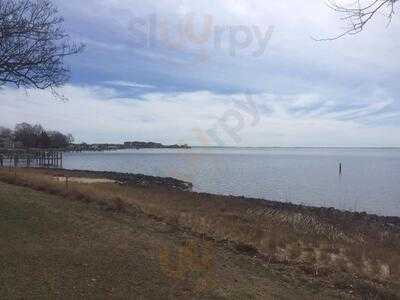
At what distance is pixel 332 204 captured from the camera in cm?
4612

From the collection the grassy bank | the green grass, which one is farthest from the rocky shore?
the green grass

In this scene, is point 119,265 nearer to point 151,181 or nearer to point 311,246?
point 311,246

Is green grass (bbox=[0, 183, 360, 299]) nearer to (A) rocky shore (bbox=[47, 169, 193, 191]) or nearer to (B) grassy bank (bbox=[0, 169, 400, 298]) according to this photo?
(B) grassy bank (bbox=[0, 169, 400, 298])

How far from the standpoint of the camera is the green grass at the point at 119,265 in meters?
7.65

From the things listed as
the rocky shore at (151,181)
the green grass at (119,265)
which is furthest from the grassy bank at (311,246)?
the rocky shore at (151,181)

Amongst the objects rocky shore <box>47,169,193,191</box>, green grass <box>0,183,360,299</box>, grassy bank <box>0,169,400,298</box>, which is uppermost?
green grass <box>0,183,360,299</box>

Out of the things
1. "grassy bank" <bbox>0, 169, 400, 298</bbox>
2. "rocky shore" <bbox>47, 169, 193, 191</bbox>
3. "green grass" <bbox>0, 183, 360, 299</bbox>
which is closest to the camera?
"green grass" <bbox>0, 183, 360, 299</bbox>

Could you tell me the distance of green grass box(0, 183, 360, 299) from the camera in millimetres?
7654

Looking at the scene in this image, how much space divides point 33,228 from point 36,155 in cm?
10621

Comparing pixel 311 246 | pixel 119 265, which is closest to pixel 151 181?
pixel 311 246

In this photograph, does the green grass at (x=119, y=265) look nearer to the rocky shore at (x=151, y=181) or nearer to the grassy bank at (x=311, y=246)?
the grassy bank at (x=311, y=246)

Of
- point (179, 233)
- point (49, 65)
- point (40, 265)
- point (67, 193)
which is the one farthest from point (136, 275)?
point (67, 193)

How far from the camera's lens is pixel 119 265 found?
889 centimetres

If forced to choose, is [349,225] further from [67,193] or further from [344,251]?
[67,193]
